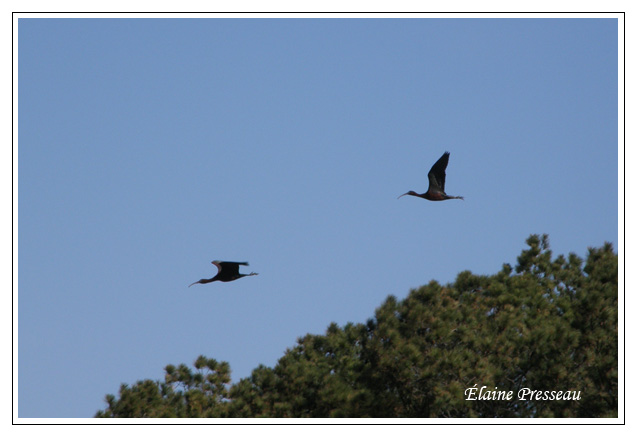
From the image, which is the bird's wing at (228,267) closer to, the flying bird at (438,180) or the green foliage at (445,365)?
the green foliage at (445,365)

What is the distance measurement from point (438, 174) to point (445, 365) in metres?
3.20

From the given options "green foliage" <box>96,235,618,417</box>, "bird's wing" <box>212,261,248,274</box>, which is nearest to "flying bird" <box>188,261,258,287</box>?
"bird's wing" <box>212,261,248,274</box>

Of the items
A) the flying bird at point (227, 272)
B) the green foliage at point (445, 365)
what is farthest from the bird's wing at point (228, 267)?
the green foliage at point (445, 365)

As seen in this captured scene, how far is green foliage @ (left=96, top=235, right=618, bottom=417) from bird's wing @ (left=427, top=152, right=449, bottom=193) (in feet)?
6.20

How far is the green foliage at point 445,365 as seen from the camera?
62.7 ft

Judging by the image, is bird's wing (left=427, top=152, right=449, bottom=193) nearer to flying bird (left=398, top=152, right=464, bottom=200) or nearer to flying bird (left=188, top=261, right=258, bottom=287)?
flying bird (left=398, top=152, right=464, bottom=200)

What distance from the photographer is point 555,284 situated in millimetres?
22547

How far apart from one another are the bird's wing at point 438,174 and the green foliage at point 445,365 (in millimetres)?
1889

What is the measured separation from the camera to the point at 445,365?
63.2ft

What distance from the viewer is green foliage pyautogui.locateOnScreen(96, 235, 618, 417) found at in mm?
19125
